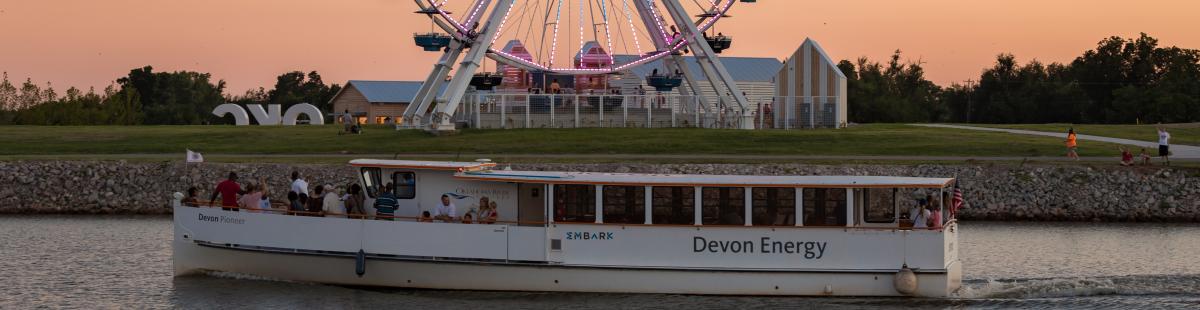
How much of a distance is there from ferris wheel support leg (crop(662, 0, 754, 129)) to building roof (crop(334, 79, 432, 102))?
133 feet

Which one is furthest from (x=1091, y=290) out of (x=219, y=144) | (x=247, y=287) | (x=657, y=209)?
(x=219, y=144)

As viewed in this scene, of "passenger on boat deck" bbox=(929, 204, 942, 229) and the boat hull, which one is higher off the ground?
"passenger on boat deck" bbox=(929, 204, 942, 229)

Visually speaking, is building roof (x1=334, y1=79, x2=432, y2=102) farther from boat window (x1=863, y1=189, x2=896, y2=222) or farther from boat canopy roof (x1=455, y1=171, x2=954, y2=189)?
boat window (x1=863, y1=189, x2=896, y2=222)

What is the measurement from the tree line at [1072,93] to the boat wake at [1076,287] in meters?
68.6

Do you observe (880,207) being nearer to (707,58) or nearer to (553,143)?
(553,143)

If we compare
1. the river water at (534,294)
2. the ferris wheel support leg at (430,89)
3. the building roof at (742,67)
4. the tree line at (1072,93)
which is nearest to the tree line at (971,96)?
the tree line at (1072,93)

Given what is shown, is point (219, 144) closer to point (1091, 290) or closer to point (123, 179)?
point (123, 179)

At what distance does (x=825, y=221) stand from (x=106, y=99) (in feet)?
292

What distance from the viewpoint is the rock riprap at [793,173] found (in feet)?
149

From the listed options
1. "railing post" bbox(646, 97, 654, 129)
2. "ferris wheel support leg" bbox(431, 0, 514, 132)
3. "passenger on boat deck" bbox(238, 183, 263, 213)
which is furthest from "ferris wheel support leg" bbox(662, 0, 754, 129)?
"passenger on boat deck" bbox(238, 183, 263, 213)

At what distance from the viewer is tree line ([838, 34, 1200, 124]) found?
98.6 m

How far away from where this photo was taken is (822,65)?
7819 cm

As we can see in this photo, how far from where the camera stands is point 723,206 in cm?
2800

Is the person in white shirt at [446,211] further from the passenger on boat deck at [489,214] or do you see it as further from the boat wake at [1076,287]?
the boat wake at [1076,287]
